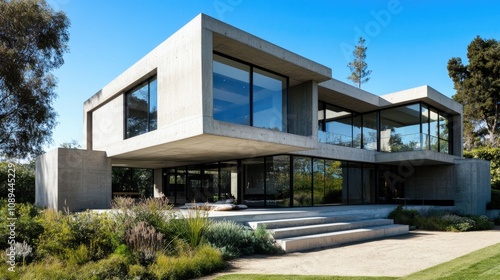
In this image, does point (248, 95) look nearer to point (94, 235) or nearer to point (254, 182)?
point (254, 182)

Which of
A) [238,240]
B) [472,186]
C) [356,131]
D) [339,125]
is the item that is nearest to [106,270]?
[238,240]

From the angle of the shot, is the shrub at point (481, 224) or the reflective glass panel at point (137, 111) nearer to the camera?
the reflective glass panel at point (137, 111)

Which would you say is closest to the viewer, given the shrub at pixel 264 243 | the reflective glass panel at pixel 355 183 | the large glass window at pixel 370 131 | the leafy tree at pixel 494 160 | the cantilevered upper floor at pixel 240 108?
the shrub at pixel 264 243

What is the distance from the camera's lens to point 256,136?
11500mm

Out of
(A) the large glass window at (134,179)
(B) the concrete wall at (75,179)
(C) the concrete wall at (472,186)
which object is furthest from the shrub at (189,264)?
(A) the large glass window at (134,179)

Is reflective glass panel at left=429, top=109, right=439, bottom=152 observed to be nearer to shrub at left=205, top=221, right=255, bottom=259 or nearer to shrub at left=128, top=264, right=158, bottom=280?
shrub at left=205, top=221, right=255, bottom=259

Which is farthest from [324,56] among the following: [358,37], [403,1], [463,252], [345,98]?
[358,37]

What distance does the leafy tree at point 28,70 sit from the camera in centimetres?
2074

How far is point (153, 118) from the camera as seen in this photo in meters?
13.1

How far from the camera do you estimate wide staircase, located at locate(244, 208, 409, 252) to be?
9.73 metres

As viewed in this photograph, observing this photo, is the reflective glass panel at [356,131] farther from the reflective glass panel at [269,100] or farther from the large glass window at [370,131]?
the reflective glass panel at [269,100]

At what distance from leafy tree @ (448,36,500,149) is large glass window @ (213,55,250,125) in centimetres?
2791

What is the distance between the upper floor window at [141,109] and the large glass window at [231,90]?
2919mm

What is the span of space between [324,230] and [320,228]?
232 mm
